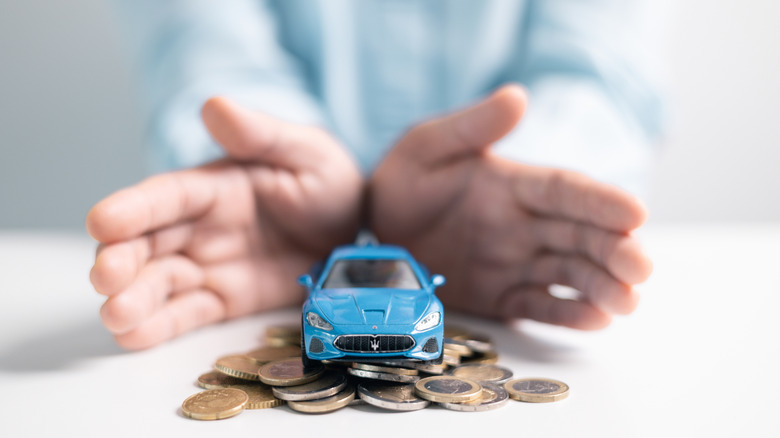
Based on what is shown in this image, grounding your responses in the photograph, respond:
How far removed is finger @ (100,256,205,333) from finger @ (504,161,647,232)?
2.16 ft

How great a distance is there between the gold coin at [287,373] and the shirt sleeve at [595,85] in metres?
0.87

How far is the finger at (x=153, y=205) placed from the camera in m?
1.03

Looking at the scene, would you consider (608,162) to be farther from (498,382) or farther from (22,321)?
(22,321)

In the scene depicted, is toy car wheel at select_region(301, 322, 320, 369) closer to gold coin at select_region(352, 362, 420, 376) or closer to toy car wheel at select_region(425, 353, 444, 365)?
gold coin at select_region(352, 362, 420, 376)

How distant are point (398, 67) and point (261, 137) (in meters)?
0.82

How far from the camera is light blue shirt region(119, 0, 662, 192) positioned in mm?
1743

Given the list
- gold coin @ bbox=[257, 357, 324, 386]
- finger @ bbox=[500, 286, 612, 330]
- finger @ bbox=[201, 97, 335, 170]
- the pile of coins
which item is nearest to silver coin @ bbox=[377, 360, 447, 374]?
the pile of coins

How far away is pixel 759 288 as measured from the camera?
1.61 metres

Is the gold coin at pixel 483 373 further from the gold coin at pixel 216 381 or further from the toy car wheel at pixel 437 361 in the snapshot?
the gold coin at pixel 216 381

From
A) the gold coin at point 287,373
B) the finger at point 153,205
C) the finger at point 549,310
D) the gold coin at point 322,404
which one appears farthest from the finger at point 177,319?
the finger at point 549,310

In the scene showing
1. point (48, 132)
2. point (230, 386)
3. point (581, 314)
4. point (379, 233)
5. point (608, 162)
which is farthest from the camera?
point (48, 132)

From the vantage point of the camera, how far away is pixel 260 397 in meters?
0.94

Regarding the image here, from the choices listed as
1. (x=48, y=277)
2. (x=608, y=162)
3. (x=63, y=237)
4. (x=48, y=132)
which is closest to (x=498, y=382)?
(x=608, y=162)

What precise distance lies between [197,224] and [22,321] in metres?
0.39
